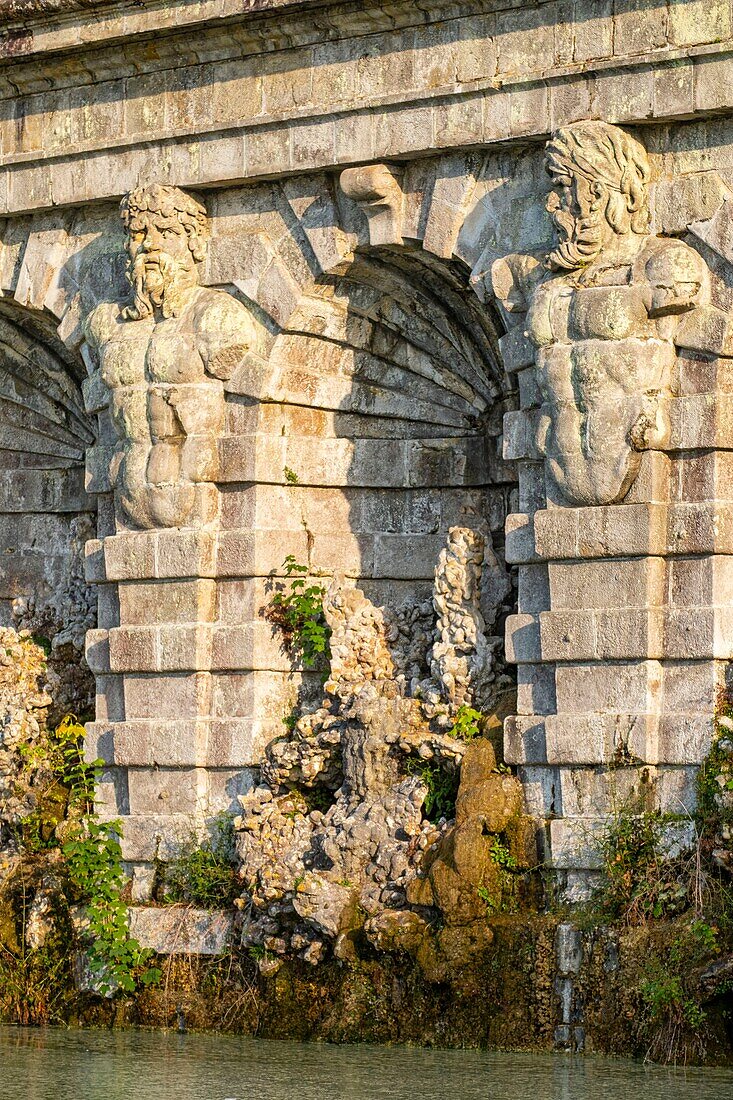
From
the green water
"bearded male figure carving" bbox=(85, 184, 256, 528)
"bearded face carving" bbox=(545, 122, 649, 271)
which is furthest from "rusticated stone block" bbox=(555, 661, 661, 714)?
"bearded male figure carving" bbox=(85, 184, 256, 528)

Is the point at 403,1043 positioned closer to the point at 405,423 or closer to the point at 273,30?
the point at 405,423

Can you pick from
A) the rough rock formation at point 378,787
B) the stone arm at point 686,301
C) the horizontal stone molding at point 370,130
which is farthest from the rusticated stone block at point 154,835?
Answer: the stone arm at point 686,301

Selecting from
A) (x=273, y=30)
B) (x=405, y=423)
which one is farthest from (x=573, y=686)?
(x=273, y=30)

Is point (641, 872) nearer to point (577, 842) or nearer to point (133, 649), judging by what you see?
point (577, 842)

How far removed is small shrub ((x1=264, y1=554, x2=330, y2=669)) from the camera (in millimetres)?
15062

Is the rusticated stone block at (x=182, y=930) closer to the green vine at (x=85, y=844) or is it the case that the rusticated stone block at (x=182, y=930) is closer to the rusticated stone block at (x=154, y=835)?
the green vine at (x=85, y=844)

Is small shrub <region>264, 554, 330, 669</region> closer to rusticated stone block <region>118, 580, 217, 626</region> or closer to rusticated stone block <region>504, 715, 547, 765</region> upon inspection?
rusticated stone block <region>118, 580, 217, 626</region>

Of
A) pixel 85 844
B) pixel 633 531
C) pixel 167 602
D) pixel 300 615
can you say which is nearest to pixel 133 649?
pixel 167 602

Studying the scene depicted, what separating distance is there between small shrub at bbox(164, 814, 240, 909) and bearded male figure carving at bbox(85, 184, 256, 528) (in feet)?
6.06

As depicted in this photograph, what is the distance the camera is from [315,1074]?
41.3 feet

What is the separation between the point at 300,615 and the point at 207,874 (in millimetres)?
1572

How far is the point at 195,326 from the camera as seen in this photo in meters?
15.1

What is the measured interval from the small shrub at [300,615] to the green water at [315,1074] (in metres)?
2.38

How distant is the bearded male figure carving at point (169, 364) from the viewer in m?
15.1
